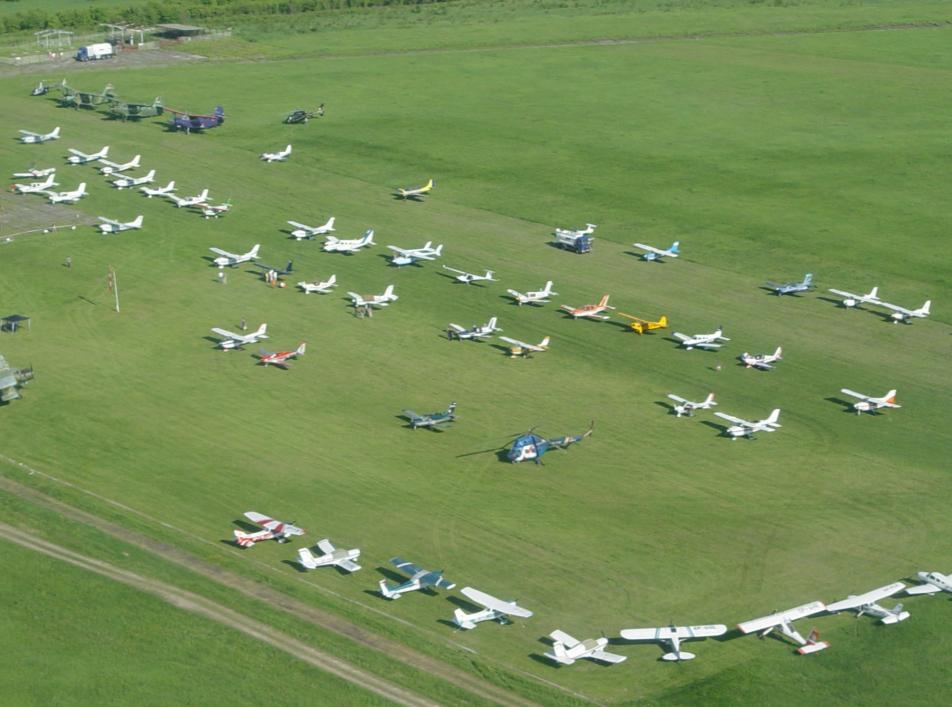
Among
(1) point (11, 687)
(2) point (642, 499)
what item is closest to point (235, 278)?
(2) point (642, 499)

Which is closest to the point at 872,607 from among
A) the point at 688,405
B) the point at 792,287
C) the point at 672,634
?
the point at 672,634

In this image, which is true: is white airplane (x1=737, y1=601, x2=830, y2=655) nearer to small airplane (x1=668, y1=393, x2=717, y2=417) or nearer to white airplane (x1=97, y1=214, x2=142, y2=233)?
small airplane (x1=668, y1=393, x2=717, y2=417)

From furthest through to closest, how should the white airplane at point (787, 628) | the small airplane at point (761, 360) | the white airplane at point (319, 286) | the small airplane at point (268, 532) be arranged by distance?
1. the white airplane at point (319, 286)
2. the small airplane at point (761, 360)
3. the small airplane at point (268, 532)
4. the white airplane at point (787, 628)

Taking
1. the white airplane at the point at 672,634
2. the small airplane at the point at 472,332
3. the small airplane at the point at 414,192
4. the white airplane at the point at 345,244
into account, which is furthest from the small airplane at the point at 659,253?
the white airplane at the point at 672,634

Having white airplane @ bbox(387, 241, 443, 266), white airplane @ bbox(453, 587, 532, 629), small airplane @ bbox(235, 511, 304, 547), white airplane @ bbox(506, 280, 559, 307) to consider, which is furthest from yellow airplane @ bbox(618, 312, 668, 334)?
white airplane @ bbox(453, 587, 532, 629)

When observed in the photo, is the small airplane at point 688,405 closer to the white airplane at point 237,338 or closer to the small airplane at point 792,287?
the small airplane at point 792,287

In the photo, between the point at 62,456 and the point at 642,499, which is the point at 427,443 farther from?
the point at 62,456
